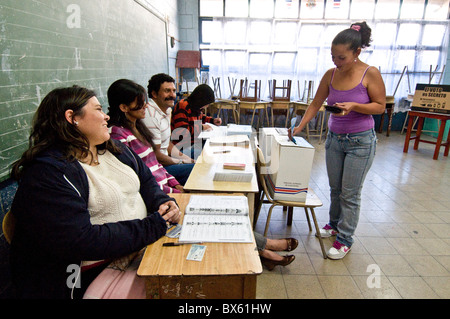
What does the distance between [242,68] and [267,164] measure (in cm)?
522

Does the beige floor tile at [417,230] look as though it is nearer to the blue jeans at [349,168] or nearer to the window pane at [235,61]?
the blue jeans at [349,168]

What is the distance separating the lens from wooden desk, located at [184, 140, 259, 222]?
1.56 meters

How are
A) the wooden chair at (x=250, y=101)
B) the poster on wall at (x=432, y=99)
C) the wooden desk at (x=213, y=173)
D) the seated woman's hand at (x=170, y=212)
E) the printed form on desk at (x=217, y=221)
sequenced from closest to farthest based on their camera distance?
the printed form on desk at (x=217, y=221) → the seated woman's hand at (x=170, y=212) → the wooden desk at (x=213, y=173) → the poster on wall at (x=432, y=99) → the wooden chair at (x=250, y=101)

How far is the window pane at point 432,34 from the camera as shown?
650 cm

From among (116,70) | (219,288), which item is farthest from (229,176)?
(116,70)

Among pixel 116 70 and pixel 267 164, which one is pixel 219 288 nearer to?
pixel 267 164

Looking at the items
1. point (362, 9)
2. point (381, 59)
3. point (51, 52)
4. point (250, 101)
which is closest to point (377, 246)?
point (51, 52)

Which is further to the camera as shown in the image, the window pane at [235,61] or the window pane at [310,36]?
the window pane at [235,61]

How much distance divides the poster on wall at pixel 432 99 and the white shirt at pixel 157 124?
14.2 feet

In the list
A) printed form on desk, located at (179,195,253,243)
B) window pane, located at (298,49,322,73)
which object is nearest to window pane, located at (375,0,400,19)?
window pane, located at (298,49,322,73)

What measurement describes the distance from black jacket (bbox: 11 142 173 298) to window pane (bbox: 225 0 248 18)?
261 inches

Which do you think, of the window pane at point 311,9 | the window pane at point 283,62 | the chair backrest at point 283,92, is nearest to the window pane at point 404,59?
the window pane at point 311,9
